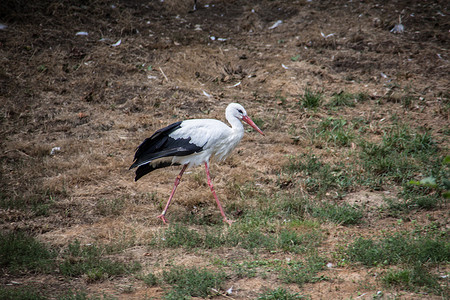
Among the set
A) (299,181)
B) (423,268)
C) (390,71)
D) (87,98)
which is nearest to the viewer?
(423,268)

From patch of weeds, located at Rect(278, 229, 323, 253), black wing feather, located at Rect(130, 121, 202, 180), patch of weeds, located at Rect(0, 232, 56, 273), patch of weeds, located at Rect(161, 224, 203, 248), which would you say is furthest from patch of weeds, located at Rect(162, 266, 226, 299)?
black wing feather, located at Rect(130, 121, 202, 180)

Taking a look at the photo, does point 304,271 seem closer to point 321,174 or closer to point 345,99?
point 321,174

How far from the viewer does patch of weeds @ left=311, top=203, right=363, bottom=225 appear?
226 inches

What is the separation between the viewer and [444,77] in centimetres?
952

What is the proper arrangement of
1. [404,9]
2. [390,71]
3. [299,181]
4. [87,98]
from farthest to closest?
1. [404,9]
2. [390,71]
3. [87,98]
4. [299,181]

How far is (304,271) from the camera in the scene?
460cm

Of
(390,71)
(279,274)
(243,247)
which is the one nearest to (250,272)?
(279,274)

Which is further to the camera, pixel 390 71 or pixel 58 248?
pixel 390 71

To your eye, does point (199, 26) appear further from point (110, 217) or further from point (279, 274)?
point (279, 274)

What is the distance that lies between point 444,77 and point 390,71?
1053 millimetres

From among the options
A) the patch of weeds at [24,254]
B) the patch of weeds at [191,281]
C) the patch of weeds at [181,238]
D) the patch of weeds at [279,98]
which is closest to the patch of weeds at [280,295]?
the patch of weeds at [191,281]

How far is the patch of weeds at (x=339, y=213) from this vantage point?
226 inches

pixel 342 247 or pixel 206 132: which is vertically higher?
pixel 206 132

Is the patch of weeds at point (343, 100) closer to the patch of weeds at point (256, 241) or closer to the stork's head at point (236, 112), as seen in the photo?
the stork's head at point (236, 112)
